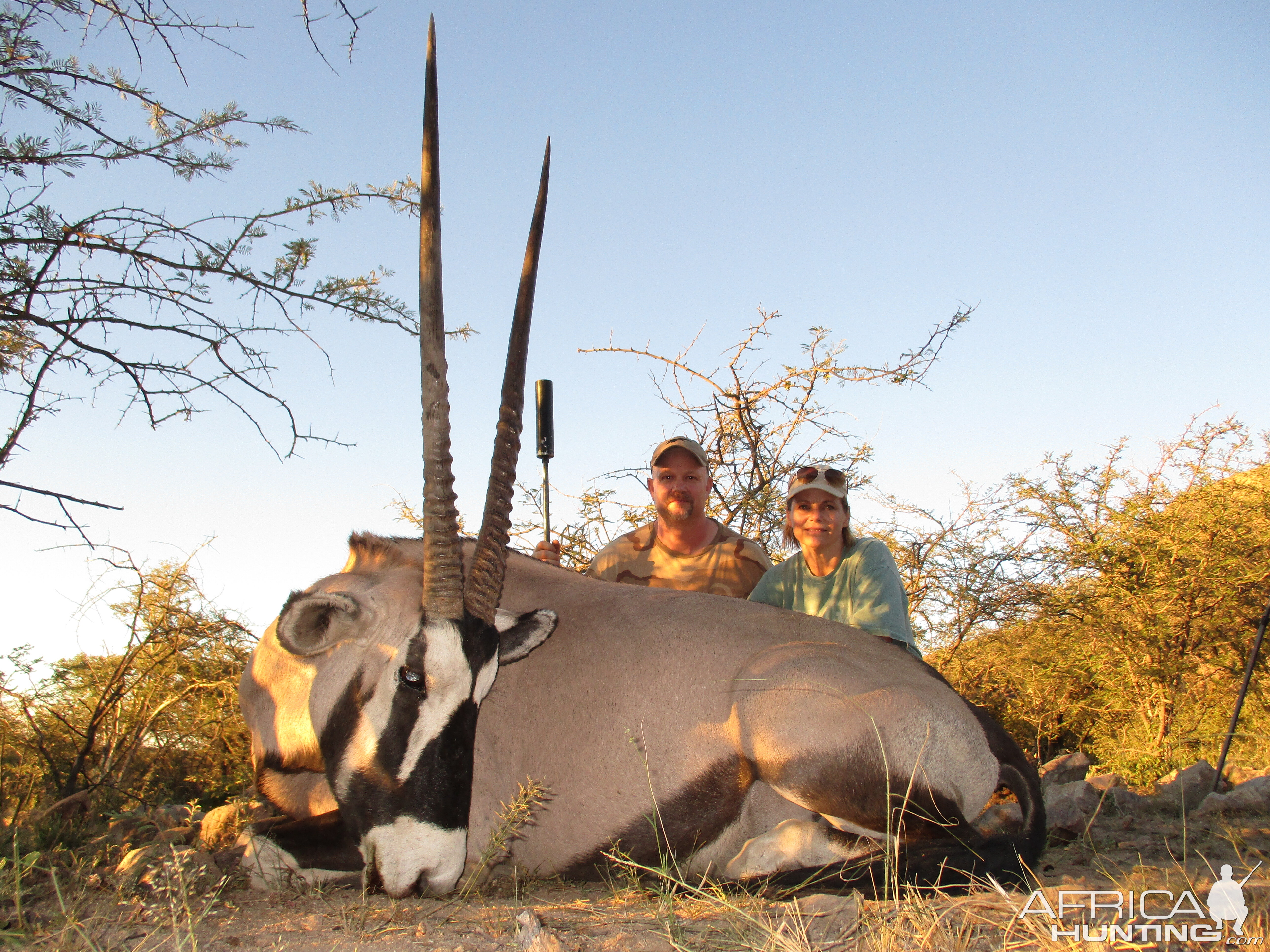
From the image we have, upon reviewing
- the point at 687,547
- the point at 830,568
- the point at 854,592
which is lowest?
the point at 854,592

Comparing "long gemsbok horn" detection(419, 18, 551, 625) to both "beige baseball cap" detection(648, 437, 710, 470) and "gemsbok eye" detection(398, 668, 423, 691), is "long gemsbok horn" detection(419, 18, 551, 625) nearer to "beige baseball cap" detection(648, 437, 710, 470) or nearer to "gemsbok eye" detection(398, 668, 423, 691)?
"gemsbok eye" detection(398, 668, 423, 691)

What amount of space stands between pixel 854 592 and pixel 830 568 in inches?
10.5

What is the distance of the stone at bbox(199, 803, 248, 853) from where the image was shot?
4.11 metres

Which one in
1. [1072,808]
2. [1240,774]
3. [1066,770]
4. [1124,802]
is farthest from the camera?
[1066,770]

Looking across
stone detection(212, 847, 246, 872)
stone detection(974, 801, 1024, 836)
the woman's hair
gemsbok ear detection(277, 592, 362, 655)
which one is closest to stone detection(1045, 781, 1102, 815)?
A: stone detection(974, 801, 1024, 836)

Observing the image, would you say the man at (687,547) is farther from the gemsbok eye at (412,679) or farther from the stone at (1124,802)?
the gemsbok eye at (412,679)

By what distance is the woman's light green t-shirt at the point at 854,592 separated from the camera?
15.2 ft

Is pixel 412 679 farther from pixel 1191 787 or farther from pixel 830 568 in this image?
pixel 1191 787

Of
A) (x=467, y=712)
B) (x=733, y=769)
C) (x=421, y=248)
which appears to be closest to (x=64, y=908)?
(x=467, y=712)

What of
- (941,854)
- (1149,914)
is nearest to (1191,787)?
(941,854)

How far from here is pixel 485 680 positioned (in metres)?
3.55

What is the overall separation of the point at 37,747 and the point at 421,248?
402 cm

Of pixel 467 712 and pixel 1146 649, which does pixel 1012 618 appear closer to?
pixel 1146 649

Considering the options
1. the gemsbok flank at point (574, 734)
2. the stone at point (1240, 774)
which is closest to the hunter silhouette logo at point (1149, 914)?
the gemsbok flank at point (574, 734)
